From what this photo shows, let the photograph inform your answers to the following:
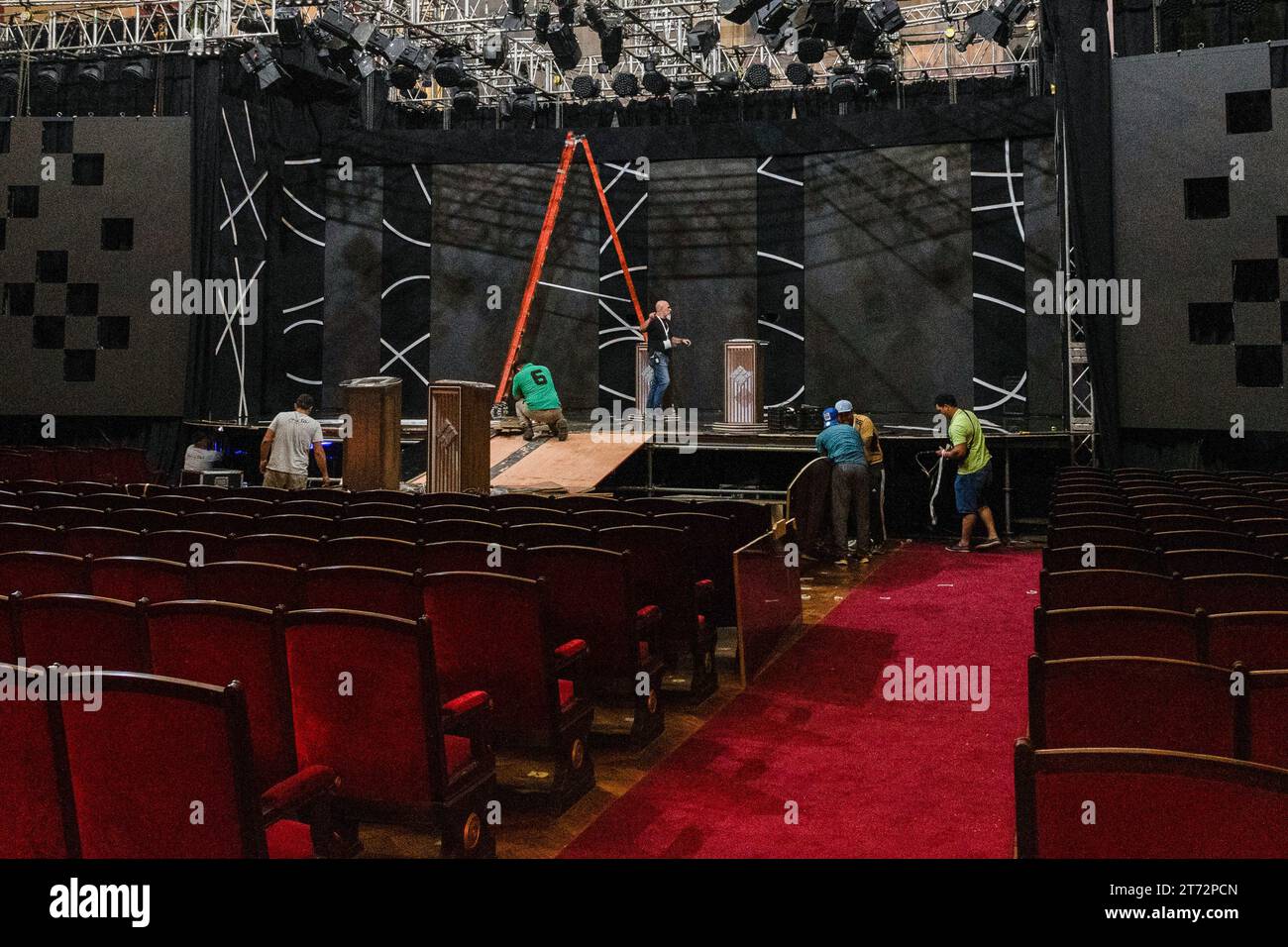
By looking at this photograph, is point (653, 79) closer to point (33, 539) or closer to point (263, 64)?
point (263, 64)

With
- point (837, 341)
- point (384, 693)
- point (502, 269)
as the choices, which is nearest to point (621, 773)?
point (384, 693)

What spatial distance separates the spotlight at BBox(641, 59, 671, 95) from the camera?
632 inches

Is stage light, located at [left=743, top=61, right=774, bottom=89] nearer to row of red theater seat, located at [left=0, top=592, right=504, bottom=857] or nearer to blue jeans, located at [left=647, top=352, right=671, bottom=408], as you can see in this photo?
blue jeans, located at [left=647, top=352, right=671, bottom=408]

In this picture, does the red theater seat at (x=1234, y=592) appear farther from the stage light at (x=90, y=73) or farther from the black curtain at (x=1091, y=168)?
the stage light at (x=90, y=73)

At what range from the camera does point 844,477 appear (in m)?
9.98

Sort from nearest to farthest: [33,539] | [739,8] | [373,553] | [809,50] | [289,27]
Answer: [373,553]
[33,539]
[739,8]
[289,27]
[809,50]

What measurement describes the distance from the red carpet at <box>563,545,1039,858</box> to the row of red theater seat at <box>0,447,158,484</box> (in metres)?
8.12

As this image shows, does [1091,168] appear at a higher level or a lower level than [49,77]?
lower

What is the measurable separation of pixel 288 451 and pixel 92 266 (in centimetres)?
764

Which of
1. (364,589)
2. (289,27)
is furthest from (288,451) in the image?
(289,27)

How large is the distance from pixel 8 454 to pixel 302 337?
21.0ft

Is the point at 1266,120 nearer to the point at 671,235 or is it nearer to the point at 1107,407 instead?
the point at 1107,407

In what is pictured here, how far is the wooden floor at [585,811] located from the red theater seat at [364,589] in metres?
Result: 0.71
